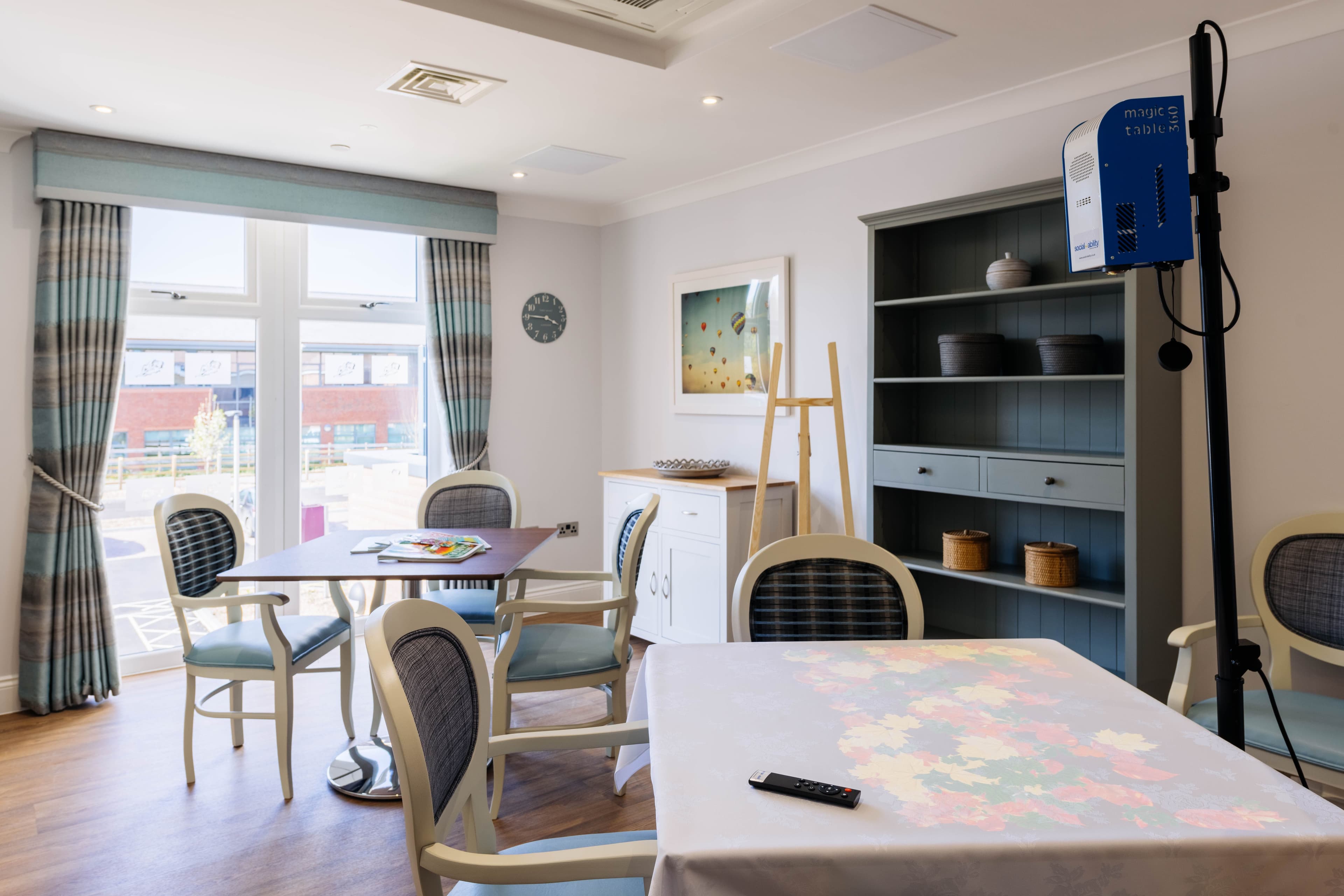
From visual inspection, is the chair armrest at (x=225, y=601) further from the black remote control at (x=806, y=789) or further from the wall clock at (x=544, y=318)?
A: the wall clock at (x=544, y=318)

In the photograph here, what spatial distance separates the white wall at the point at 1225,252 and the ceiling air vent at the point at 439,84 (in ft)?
5.67

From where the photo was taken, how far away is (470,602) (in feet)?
11.5

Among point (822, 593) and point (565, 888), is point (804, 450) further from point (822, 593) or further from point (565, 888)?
point (565, 888)

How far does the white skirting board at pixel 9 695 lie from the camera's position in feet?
12.5

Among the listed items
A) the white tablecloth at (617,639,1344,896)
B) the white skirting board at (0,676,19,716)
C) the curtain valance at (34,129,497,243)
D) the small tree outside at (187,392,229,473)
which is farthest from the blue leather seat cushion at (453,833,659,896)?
the curtain valance at (34,129,497,243)

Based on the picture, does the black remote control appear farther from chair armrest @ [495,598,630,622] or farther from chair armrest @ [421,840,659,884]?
chair armrest @ [495,598,630,622]

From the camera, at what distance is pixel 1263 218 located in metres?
2.76

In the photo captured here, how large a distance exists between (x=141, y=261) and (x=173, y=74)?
1430 mm

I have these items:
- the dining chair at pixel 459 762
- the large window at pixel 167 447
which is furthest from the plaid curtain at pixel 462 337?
the dining chair at pixel 459 762

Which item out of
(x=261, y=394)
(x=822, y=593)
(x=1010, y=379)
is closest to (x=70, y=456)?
(x=261, y=394)

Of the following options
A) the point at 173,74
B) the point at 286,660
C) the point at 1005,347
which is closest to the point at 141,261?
the point at 173,74

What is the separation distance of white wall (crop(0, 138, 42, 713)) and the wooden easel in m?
3.32

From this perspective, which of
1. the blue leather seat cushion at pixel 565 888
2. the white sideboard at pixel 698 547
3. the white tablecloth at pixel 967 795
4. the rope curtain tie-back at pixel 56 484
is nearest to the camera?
the white tablecloth at pixel 967 795

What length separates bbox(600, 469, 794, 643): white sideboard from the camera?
4.09m
